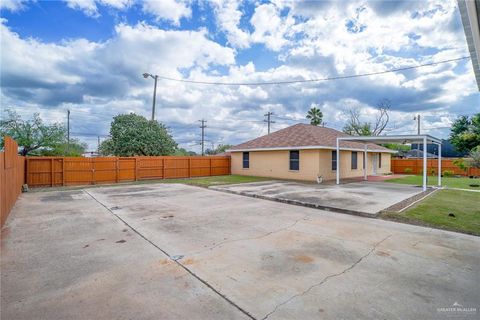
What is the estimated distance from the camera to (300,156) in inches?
687

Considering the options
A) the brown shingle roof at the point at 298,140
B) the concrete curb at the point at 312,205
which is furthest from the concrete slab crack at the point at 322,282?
the brown shingle roof at the point at 298,140

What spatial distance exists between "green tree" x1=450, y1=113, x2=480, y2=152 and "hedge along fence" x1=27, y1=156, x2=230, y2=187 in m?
24.0

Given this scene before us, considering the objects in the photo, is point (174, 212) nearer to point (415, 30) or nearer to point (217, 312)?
point (217, 312)

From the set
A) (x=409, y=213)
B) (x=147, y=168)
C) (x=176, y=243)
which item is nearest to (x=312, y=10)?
(x=409, y=213)

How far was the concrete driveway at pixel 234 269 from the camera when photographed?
2.80 m

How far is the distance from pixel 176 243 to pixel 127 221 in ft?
8.07

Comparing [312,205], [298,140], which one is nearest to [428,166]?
[298,140]

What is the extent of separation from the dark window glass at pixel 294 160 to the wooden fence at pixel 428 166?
15.0m

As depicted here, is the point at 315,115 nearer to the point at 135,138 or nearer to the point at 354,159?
the point at 354,159

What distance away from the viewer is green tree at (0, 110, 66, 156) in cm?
2117

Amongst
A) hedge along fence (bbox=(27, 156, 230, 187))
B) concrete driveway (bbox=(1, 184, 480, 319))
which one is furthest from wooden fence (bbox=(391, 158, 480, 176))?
concrete driveway (bbox=(1, 184, 480, 319))

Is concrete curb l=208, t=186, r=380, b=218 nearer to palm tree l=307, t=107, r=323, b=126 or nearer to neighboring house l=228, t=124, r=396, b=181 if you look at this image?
neighboring house l=228, t=124, r=396, b=181

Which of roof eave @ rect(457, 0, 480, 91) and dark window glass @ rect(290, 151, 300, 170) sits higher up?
roof eave @ rect(457, 0, 480, 91)

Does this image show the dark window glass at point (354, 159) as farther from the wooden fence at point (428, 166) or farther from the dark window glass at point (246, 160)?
the wooden fence at point (428, 166)
